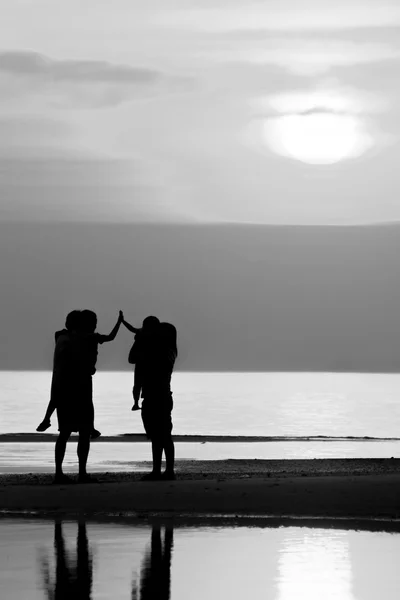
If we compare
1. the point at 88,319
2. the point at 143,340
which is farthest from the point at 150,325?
the point at 88,319

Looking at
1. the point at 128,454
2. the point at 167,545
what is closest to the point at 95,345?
the point at 167,545

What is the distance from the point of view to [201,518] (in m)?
13.2

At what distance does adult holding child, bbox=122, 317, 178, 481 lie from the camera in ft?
55.2

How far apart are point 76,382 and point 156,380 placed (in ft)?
3.59

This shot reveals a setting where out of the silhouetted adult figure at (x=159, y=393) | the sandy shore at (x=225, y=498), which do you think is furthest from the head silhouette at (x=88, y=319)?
the sandy shore at (x=225, y=498)

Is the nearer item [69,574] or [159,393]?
[69,574]

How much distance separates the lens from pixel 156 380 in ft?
55.4

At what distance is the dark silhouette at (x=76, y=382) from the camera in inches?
642

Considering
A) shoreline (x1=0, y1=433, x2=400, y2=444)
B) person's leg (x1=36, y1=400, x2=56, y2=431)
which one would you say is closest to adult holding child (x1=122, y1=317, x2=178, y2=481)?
person's leg (x1=36, y1=400, x2=56, y2=431)

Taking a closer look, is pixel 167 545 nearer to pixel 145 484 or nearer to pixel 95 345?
pixel 145 484

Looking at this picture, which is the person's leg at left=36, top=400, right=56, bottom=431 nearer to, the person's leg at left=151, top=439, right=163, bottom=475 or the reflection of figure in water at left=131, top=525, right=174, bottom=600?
the person's leg at left=151, top=439, right=163, bottom=475

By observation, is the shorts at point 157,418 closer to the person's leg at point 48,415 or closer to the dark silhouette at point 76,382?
the dark silhouette at point 76,382

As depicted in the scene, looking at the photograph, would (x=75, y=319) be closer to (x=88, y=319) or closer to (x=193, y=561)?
(x=88, y=319)

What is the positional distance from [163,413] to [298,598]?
8145 millimetres
